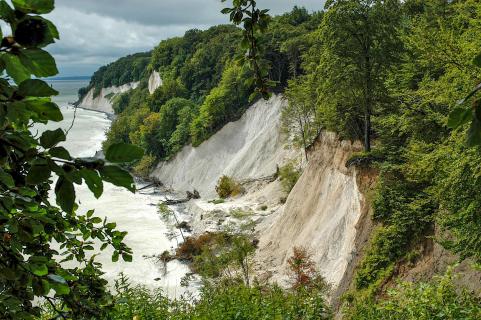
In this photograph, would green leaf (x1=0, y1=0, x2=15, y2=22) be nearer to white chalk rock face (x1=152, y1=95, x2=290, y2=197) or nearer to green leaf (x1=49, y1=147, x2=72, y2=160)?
green leaf (x1=49, y1=147, x2=72, y2=160)

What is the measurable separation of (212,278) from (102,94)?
134262 mm

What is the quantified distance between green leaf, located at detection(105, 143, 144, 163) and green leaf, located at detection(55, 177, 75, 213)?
0.16 m

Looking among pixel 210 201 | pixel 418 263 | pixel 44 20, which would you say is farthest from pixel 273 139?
pixel 44 20

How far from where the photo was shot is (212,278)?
29.0 meters

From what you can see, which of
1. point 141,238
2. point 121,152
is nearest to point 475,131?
point 121,152

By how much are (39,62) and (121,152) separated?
32 cm

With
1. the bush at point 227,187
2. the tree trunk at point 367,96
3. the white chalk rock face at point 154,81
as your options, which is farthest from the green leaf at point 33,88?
the white chalk rock face at point 154,81

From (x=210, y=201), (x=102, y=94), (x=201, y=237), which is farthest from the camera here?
(x=102, y=94)

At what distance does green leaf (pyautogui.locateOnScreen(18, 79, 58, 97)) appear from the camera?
3.51ft

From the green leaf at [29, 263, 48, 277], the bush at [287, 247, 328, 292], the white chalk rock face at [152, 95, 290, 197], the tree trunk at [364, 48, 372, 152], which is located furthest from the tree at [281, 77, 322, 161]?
the green leaf at [29, 263, 48, 277]

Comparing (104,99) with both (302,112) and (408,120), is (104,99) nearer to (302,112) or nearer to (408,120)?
(302,112)

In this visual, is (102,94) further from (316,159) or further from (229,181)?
(316,159)

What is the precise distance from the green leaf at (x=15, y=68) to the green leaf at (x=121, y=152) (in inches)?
12.6

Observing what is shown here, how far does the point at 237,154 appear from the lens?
167ft
